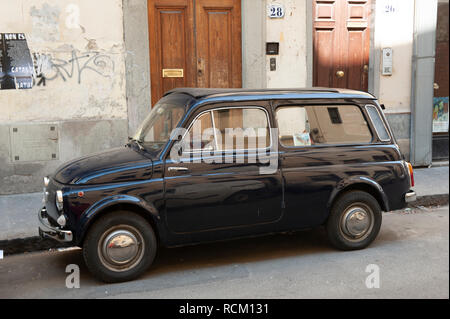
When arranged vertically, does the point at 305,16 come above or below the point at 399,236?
above

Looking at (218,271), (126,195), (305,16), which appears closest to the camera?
(126,195)

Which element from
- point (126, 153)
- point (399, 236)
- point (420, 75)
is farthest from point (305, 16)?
point (126, 153)

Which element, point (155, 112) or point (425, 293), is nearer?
point (425, 293)

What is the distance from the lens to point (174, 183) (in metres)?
4.74

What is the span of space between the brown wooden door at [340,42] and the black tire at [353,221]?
475 centimetres

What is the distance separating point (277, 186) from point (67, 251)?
2.59 m

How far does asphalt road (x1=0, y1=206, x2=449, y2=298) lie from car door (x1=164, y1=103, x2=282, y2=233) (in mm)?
493

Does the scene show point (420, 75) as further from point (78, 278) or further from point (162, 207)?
point (78, 278)

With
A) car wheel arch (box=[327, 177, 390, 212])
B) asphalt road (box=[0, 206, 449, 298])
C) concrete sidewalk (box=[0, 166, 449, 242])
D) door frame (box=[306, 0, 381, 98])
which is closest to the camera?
asphalt road (box=[0, 206, 449, 298])

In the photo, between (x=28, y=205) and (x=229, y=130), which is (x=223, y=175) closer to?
(x=229, y=130)

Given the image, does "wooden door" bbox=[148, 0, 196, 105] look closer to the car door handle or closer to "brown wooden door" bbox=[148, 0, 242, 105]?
"brown wooden door" bbox=[148, 0, 242, 105]

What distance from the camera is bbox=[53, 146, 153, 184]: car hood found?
15.0 feet

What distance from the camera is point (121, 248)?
460 centimetres

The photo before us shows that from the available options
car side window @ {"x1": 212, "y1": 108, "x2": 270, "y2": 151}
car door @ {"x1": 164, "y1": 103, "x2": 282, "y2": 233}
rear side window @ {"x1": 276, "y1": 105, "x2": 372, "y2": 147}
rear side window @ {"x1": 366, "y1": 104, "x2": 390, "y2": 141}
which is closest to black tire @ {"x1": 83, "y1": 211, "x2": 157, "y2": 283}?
car door @ {"x1": 164, "y1": 103, "x2": 282, "y2": 233}
